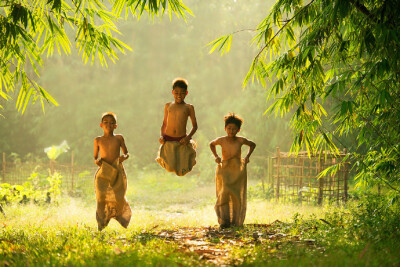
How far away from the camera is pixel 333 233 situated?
4.88 metres

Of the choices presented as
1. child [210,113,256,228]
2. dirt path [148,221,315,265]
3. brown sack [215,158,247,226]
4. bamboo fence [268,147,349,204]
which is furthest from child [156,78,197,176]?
bamboo fence [268,147,349,204]

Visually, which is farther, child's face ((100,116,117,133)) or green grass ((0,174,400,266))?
child's face ((100,116,117,133))

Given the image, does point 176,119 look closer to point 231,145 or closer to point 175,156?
point 175,156

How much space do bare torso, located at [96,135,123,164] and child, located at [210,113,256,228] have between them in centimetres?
139

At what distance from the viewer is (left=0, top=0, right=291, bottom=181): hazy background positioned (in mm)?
25562

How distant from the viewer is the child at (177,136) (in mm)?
6047

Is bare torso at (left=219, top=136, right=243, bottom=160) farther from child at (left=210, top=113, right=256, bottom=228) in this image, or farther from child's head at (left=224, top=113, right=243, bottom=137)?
child's head at (left=224, top=113, right=243, bottom=137)

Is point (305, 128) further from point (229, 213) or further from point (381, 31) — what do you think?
point (229, 213)

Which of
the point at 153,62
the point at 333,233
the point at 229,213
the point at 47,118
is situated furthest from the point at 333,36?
the point at 47,118

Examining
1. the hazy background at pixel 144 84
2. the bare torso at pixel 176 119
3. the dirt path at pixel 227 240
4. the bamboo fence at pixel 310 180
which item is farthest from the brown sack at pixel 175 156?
the hazy background at pixel 144 84

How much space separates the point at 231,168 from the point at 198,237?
1.41m

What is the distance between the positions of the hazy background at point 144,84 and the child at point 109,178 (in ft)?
61.8

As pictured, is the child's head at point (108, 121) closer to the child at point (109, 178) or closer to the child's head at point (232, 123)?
the child at point (109, 178)

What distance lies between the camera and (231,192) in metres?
6.50
